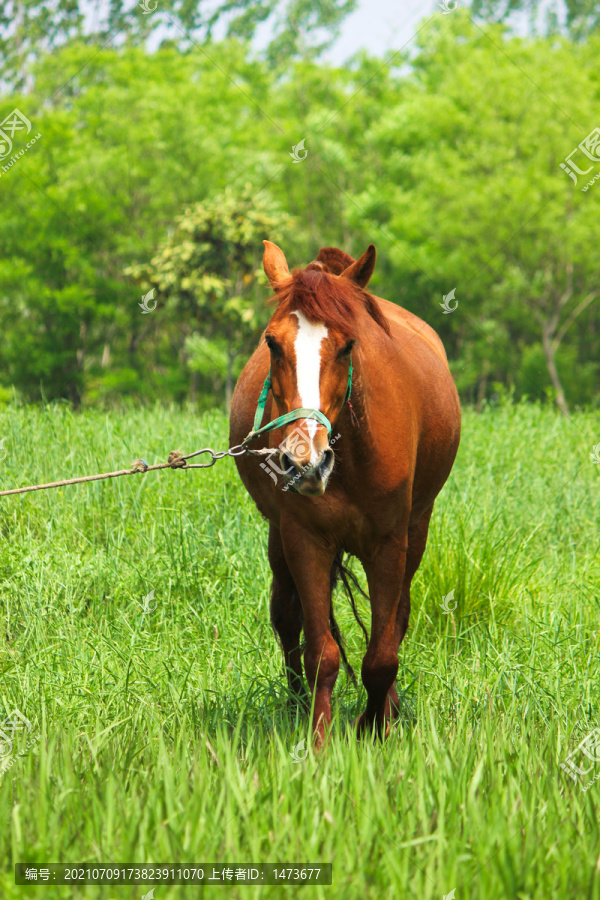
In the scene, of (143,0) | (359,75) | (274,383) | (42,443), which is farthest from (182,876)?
(359,75)

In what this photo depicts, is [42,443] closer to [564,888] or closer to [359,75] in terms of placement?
[564,888]

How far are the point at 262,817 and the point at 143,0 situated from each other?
8285mm

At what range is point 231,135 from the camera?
3164 cm

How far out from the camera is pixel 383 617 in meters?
3.67

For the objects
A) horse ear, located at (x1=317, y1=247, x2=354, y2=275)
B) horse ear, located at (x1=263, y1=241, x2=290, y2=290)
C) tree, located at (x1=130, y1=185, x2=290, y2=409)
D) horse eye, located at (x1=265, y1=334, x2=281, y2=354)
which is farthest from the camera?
tree, located at (x1=130, y1=185, x2=290, y2=409)

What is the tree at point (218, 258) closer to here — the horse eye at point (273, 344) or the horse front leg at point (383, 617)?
the horse front leg at point (383, 617)

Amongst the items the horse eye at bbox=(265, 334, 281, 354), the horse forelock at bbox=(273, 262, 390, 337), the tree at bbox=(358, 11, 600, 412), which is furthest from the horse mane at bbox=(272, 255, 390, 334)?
the tree at bbox=(358, 11, 600, 412)

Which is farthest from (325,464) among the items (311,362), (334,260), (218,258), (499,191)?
(499,191)

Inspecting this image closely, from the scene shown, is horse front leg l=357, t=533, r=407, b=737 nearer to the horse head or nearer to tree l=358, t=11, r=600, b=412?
the horse head

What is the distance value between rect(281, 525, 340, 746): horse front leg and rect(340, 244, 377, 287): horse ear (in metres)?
1.09

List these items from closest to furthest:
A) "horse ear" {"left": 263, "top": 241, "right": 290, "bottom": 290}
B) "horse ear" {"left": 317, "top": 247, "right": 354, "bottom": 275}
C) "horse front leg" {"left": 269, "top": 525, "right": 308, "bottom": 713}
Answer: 1. "horse ear" {"left": 263, "top": 241, "right": 290, "bottom": 290}
2. "horse ear" {"left": 317, "top": 247, "right": 354, "bottom": 275}
3. "horse front leg" {"left": 269, "top": 525, "right": 308, "bottom": 713}

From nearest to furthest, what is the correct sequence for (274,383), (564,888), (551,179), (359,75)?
(564,888) < (274,383) < (551,179) < (359,75)

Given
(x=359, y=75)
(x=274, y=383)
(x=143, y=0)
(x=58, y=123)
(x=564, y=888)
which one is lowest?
(x=564, y=888)

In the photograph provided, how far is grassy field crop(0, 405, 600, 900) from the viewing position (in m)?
2.33
